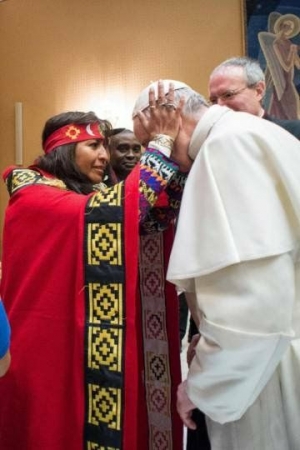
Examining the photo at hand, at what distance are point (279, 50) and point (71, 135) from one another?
2.84 m

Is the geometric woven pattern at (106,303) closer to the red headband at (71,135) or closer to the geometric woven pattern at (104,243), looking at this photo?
the geometric woven pattern at (104,243)

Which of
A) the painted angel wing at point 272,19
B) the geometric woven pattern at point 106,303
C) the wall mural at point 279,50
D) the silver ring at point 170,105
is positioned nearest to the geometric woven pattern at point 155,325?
the geometric woven pattern at point 106,303

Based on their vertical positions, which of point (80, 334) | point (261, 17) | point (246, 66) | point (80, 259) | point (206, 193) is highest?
point (261, 17)

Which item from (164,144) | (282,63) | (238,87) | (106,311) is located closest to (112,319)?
(106,311)

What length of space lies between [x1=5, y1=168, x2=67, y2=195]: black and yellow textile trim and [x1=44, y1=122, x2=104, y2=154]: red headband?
0.53ft

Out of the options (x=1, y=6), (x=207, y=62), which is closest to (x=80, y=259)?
(x=207, y=62)

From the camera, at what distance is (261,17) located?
401cm

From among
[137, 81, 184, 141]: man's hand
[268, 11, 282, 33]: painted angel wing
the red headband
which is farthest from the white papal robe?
[268, 11, 282, 33]: painted angel wing

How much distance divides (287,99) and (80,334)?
3.15 m

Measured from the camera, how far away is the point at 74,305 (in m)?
1.46

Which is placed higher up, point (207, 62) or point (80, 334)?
point (207, 62)

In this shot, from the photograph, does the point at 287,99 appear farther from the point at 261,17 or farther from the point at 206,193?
the point at 206,193

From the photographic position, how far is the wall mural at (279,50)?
3.90 metres

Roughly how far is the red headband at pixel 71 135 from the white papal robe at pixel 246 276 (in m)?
0.79
